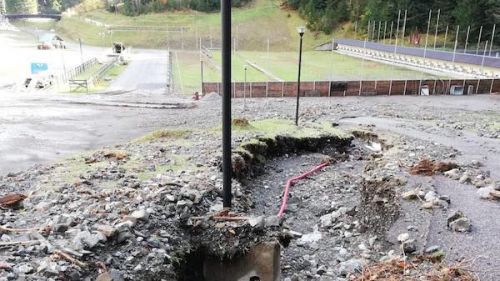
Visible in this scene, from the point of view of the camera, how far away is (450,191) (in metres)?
9.45

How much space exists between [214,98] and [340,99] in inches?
347

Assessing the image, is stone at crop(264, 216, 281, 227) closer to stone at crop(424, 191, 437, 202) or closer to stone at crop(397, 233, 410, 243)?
stone at crop(397, 233, 410, 243)

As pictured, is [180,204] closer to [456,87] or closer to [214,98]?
[214,98]

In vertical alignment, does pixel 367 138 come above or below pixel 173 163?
below

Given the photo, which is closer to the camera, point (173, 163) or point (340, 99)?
point (173, 163)

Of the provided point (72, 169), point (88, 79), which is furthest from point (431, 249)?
point (88, 79)

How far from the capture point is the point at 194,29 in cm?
7931

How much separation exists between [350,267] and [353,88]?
2529cm

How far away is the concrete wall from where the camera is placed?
30094 millimetres

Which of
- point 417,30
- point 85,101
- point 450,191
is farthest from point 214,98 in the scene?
point 417,30

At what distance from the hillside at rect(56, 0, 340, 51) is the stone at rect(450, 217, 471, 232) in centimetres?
6463

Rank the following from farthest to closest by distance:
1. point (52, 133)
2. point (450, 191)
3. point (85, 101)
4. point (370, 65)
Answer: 1. point (370, 65)
2. point (85, 101)
3. point (52, 133)
4. point (450, 191)

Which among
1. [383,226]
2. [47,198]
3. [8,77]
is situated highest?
[47,198]

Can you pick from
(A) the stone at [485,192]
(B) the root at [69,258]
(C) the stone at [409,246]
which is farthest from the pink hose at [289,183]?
(B) the root at [69,258]
